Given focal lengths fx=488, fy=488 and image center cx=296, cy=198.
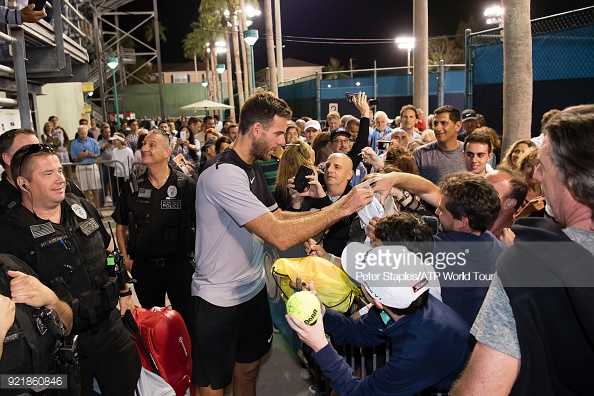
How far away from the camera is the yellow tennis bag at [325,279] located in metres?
3.24

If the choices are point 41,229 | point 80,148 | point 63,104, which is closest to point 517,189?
point 41,229

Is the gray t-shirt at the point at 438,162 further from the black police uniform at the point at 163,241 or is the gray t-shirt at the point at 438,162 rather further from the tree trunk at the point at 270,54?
the tree trunk at the point at 270,54

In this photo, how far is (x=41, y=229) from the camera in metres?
3.03

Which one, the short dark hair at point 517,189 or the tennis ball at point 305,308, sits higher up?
the short dark hair at point 517,189

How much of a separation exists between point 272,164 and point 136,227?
267cm

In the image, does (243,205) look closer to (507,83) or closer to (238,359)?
(238,359)

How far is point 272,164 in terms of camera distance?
697 centimetres

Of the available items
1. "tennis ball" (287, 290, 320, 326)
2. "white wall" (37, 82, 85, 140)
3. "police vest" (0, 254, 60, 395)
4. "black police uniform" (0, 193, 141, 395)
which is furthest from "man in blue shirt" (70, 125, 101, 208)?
"tennis ball" (287, 290, 320, 326)

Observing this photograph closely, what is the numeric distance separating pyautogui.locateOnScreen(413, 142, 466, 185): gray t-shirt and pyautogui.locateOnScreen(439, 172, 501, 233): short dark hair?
2.93 metres

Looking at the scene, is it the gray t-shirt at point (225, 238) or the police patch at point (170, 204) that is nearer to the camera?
the gray t-shirt at point (225, 238)

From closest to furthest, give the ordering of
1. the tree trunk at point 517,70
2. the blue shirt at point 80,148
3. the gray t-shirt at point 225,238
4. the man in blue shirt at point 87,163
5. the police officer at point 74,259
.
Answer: the police officer at point 74,259
the gray t-shirt at point 225,238
the tree trunk at point 517,70
the man in blue shirt at point 87,163
the blue shirt at point 80,148

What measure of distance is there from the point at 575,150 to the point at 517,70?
6.35m

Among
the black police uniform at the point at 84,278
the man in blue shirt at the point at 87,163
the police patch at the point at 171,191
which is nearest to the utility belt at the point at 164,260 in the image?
the police patch at the point at 171,191

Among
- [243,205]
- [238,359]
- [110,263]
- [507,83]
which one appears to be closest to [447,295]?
[243,205]
